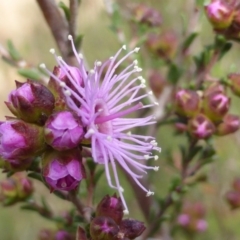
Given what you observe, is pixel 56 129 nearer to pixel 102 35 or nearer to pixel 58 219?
pixel 58 219

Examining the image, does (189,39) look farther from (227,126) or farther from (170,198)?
(170,198)

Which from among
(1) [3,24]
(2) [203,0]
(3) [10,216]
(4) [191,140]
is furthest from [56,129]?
(1) [3,24]

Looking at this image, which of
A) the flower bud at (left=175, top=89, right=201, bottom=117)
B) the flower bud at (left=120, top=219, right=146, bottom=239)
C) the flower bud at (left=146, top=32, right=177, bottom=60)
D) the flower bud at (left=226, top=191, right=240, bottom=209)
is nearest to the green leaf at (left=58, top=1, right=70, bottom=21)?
the flower bud at (left=175, top=89, right=201, bottom=117)

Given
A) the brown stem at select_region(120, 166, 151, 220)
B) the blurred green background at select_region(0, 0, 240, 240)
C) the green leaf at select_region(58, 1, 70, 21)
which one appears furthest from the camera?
the blurred green background at select_region(0, 0, 240, 240)

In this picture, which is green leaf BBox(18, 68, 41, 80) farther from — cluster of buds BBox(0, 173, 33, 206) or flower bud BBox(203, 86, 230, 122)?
flower bud BBox(203, 86, 230, 122)

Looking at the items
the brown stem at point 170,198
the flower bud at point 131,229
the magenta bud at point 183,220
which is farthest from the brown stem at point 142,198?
the flower bud at point 131,229

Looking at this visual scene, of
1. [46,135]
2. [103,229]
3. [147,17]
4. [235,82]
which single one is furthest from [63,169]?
[147,17]

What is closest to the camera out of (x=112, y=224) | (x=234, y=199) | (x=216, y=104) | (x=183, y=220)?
(x=112, y=224)
